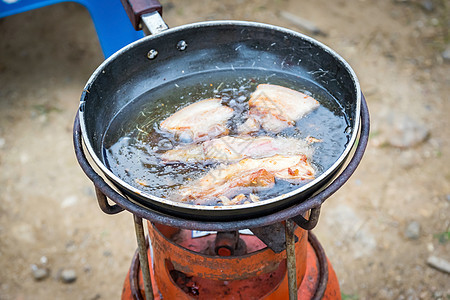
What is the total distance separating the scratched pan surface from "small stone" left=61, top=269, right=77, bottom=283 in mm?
2363

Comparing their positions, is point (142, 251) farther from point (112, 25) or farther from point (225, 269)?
point (112, 25)

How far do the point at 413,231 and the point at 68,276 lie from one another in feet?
10.8

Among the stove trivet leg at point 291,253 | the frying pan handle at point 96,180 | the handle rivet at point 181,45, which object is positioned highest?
the handle rivet at point 181,45

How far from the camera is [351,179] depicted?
4.81 meters

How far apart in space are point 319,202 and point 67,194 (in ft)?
12.0

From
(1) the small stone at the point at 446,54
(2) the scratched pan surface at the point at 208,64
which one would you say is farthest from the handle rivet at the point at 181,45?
(1) the small stone at the point at 446,54

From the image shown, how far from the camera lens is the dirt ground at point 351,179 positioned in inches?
164

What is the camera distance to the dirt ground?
4160 millimetres

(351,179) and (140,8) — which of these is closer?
(140,8)

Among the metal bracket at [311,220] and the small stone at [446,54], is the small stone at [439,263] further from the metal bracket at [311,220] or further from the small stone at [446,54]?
the small stone at [446,54]

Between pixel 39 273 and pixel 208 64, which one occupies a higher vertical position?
pixel 208 64

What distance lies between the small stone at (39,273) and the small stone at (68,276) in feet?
0.49

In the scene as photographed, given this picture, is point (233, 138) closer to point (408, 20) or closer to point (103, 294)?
point (103, 294)

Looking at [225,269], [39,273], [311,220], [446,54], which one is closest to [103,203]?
[225,269]
